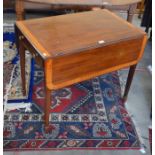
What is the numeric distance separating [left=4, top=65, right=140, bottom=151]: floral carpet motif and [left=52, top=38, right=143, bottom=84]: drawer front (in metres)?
0.44

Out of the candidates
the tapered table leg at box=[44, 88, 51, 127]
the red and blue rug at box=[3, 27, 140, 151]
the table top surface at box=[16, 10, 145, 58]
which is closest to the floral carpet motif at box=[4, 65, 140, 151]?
the red and blue rug at box=[3, 27, 140, 151]

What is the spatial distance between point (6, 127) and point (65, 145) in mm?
458

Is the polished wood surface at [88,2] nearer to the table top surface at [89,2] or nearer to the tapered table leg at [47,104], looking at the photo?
the table top surface at [89,2]

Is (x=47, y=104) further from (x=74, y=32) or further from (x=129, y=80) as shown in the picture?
(x=129, y=80)

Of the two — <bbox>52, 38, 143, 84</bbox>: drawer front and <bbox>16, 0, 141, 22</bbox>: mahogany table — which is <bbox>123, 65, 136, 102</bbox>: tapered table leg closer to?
<bbox>52, 38, 143, 84</bbox>: drawer front

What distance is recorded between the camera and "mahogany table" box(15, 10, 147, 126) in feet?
4.87

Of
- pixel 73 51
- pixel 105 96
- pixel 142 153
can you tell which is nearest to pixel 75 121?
pixel 105 96

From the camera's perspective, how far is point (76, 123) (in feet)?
6.21

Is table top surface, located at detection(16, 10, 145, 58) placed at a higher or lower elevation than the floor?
higher

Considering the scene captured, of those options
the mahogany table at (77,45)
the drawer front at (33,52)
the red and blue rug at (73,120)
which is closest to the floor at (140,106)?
the red and blue rug at (73,120)

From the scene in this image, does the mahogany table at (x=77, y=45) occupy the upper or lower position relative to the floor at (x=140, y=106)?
upper

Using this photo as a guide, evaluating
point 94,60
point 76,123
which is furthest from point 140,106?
point 94,60

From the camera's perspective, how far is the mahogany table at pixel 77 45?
148 cm

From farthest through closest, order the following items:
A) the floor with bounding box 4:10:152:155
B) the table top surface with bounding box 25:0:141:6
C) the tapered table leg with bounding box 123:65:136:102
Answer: the table top surface with bounding box 25:0:141:6 → the tapered table leg with bounding box 123:65:136:102 → the floor with bounding box 4:10:152:155
